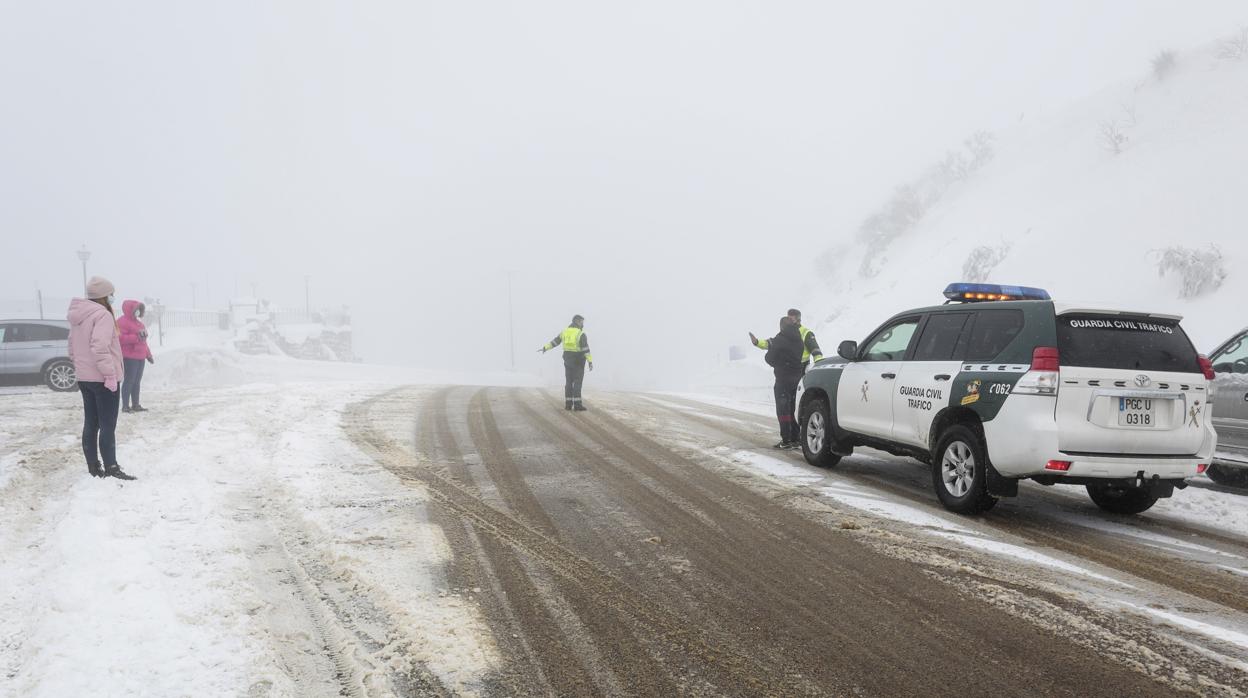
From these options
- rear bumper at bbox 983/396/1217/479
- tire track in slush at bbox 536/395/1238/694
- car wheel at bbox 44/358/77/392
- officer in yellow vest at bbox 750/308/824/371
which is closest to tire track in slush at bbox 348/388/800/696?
tire track in slush at bbox 536/395/1238/694

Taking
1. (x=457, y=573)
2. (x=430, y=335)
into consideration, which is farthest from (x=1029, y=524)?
(x=430, y=335)

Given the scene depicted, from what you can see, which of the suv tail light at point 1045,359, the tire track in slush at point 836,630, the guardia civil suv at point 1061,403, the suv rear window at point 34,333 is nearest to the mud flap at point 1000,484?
the guardia civil suv at point 1061,403

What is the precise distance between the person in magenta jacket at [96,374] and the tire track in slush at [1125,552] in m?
7.53

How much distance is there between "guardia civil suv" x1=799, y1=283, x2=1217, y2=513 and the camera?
17.5 ft

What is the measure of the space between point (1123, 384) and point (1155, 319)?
76cm

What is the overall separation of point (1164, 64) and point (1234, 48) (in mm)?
2231

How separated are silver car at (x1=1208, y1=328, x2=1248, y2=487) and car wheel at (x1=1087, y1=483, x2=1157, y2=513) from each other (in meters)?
1.55

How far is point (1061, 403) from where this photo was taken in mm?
5332

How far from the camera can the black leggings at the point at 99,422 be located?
6.39 metres

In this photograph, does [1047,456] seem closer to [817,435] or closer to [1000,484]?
[1000,484]

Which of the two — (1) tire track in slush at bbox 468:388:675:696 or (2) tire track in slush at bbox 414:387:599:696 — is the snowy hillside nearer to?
(1) tire track in slush at bbox 468:388:675:696

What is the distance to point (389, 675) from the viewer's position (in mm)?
3102

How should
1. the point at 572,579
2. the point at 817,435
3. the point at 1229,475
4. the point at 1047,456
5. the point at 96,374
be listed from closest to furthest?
the point at 572,579 → the point at 1047,456 → the point at 96,374 → the point at 1229,475 → the point at 817,435

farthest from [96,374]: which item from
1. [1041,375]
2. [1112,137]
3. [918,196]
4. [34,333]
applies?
[918,196]
